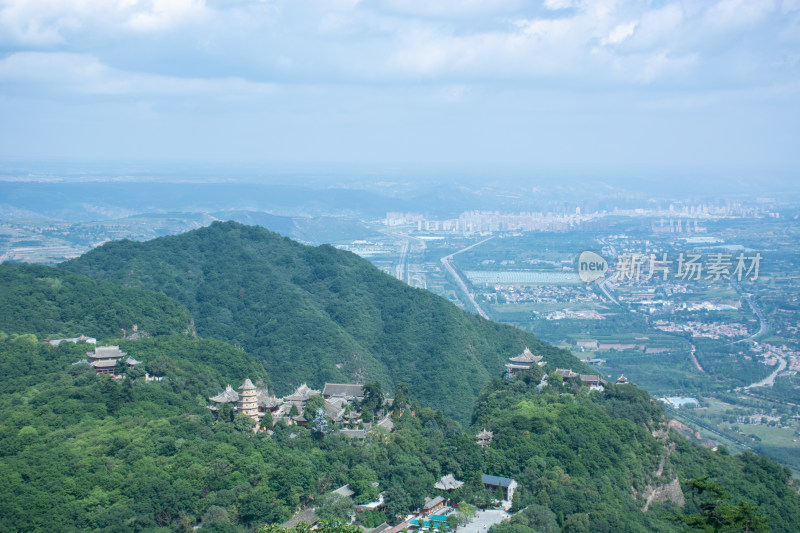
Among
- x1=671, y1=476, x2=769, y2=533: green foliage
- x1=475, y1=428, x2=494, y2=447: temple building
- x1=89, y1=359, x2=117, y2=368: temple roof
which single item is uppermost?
x1=671, y1=476, x2=769, y2=533: green foliage

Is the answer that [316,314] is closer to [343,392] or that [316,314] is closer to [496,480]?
[343,392]

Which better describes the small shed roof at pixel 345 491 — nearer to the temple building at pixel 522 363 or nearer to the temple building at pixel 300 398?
the temple building at pixel 300 398

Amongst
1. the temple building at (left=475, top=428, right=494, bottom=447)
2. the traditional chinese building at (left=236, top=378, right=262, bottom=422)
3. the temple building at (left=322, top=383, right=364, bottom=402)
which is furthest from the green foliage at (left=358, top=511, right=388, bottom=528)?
the temple building at (left=322, top=383, right=364, bottom=402)

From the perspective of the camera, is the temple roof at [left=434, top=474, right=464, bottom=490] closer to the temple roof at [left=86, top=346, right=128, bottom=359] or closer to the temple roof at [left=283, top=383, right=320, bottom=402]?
the temple roof at [left=283, top=383, right=320, bottom=402]

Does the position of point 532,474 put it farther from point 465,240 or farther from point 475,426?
point 465,240

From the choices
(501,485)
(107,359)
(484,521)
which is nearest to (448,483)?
(501,485)

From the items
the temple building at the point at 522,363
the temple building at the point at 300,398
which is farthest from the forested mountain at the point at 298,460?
the temple building at the point at 300,398
